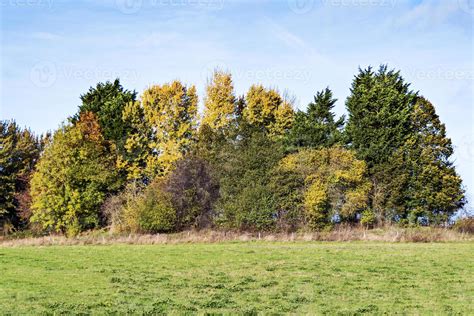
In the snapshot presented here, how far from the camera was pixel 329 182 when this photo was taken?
180 feet

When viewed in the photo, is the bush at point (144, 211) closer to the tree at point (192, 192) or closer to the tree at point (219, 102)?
the tree at point (192, 192)

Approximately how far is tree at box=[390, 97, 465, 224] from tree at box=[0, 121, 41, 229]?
3993 centimetres

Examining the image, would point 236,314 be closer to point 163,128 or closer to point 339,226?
point 339,226

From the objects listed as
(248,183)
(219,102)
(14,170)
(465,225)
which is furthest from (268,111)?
(14,170)

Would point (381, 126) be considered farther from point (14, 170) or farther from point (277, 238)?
point (14, 170)

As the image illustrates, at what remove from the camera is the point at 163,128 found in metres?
64.6

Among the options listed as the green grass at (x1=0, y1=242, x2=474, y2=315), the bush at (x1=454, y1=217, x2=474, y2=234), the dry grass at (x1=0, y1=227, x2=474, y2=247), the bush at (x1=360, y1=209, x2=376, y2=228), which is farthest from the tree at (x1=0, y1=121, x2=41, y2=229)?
the bush at (x1=454, y1=217, x2=474, y2=234)

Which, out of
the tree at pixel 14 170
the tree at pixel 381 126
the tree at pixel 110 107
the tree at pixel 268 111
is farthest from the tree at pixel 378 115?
Result: the tree at pixel 14 170

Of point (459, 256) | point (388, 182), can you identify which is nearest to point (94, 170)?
point (388, 182)

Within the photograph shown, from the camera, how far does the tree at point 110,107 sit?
65938mm

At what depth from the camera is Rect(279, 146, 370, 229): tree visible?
178 feet

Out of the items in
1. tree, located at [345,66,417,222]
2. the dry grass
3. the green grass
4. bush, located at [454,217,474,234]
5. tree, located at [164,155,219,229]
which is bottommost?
the green grass

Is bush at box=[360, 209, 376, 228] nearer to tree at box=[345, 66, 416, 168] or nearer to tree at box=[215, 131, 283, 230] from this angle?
tree at box=[345, 66, 416, 168]

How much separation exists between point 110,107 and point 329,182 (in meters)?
27.3
